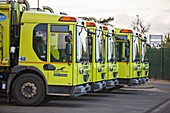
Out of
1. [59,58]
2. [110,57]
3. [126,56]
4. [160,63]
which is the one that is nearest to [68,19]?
[59,58]

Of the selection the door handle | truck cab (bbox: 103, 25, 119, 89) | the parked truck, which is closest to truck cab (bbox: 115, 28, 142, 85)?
truck cab (bbox: 103, 25, 119, 89)

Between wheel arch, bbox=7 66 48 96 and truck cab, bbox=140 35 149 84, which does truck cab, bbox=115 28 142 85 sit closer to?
truck cab, bbox=140 35 149 84

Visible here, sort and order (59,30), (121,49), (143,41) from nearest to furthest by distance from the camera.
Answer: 1. (59,30)
2. (121,49)
3. (143,41)

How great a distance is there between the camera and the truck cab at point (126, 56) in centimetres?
2250

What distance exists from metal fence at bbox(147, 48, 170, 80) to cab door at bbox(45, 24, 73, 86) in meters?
20.9

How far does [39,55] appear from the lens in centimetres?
1608

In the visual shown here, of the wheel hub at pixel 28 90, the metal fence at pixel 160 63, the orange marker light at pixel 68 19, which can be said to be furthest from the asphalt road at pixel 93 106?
the metal fence at pixel 160 63

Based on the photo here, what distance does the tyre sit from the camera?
52.5ft

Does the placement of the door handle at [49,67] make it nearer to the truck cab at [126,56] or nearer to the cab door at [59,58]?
the cab door at [59,58]

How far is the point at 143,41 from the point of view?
24.3 meters

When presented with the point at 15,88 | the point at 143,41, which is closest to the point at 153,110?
the point at 15,88

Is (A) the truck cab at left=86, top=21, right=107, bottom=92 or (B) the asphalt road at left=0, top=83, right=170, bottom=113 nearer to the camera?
(B) the asphalt road at left=0, top=83, right=170, bottom=113

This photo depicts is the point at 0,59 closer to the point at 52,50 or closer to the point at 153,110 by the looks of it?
the point at 52,50

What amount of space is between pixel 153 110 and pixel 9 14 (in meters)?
5.85
